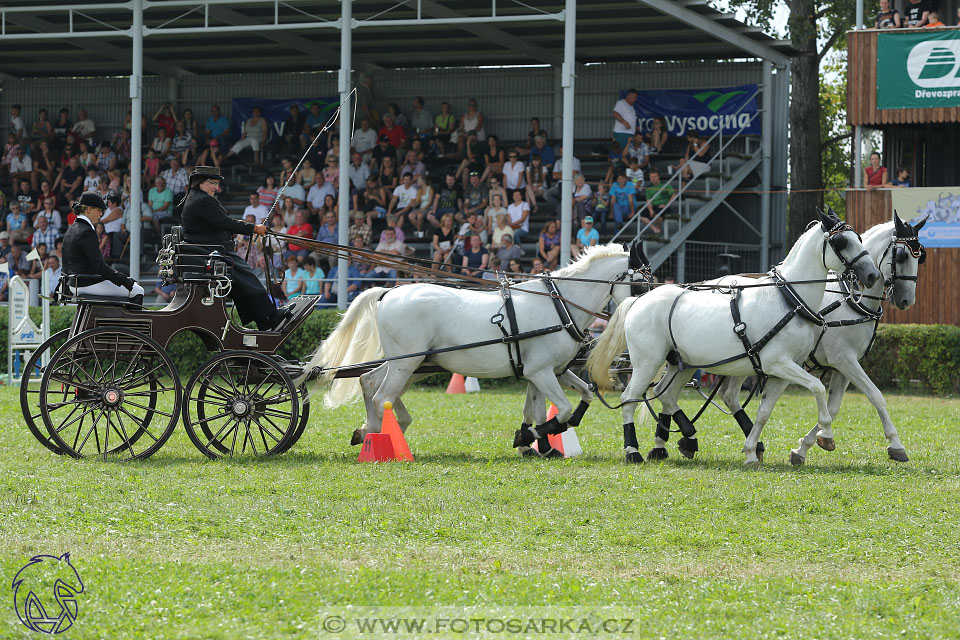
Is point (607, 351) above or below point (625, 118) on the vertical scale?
below

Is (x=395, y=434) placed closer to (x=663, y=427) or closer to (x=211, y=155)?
(x=663, y=427)

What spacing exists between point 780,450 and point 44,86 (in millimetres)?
23218

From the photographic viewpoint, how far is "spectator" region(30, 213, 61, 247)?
23.7 metres

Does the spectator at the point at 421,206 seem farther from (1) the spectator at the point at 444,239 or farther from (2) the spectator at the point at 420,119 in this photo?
(2) the spectator at the point at 420,119

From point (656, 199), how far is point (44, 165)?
1364 centimetres

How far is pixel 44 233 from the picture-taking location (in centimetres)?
2384

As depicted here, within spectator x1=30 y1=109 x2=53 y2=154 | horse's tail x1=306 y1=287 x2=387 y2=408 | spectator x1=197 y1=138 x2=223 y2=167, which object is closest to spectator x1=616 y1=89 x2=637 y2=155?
spectator x1=197 y1=138 x2=223 y2=167

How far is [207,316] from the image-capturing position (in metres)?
10.3

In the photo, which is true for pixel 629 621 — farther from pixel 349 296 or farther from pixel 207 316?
pixel 349 296

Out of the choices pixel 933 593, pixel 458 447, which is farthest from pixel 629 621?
pixel 458 447

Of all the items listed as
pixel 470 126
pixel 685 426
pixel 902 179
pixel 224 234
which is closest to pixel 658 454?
pixel 685 426

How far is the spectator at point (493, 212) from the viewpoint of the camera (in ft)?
68.0

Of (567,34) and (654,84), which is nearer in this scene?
(567,34)

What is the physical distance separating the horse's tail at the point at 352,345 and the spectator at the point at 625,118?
13496mm
